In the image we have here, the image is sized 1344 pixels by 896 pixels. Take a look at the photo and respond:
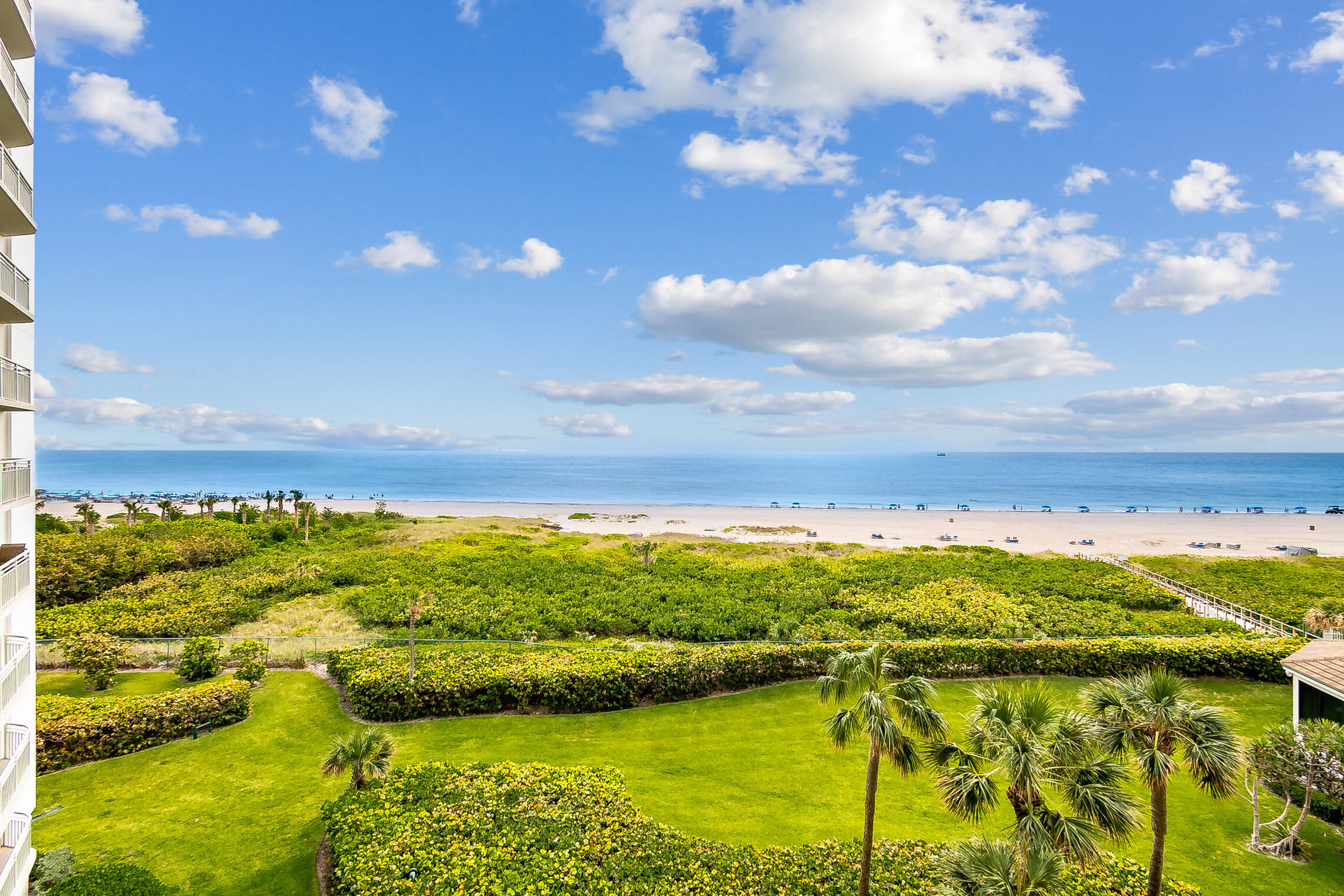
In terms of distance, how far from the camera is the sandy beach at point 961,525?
6066 cm

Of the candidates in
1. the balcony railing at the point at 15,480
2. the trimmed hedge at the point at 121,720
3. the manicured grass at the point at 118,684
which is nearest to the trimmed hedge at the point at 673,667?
the trimmed hedge at the point at 121,720

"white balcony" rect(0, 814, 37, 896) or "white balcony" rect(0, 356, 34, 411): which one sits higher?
"white balcony" rect(0, 356, 34, 411)

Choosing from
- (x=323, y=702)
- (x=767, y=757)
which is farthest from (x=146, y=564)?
(x=767, y=757)

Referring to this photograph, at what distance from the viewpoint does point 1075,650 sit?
20.5 meters

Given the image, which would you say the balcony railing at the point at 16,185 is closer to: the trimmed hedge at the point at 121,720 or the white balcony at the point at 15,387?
the white balcony at the point at 15,387

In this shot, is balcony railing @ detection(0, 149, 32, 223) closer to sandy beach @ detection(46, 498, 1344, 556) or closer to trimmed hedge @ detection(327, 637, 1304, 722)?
trimmed hedge @ detection(327, 637, 1304, 722)

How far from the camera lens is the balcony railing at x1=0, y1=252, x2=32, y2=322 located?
892 cm

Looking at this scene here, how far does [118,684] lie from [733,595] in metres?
24.4

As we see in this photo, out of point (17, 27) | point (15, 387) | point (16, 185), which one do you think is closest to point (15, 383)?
point (15, 387)

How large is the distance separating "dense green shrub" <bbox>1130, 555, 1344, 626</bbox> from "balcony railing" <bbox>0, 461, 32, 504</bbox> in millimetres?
41532

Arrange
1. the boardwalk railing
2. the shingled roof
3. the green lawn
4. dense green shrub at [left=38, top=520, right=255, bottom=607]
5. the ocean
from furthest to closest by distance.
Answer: the ocean
dense green shrub at [left=38, top=520, right=255, bottom=607]
the boardwalk railing
the shingled roof
the green lawn

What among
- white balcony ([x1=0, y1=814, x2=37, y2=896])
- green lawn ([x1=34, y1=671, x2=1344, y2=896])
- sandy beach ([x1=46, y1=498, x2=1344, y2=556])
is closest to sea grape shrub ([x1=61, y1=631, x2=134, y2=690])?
green lawn ([x1=34, y1=671, x2=1344, y2=896])

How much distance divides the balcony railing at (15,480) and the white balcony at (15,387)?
38.8 inches

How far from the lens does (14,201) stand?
9.16m
